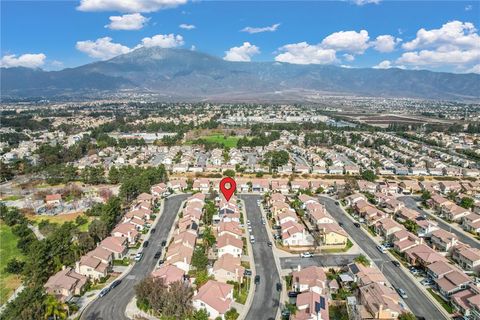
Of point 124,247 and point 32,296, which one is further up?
point 32,296

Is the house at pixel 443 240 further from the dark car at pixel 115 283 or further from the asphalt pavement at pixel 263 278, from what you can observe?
the dark car at pixel 115 283

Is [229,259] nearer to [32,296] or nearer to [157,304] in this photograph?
[157,304]

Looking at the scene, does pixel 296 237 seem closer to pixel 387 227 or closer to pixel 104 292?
pixel 387 227

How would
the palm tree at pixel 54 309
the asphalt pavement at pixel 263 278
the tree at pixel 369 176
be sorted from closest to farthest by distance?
the palm tree at pixel 54 309 < the asphalt pavement at pixel 263 278 < the tree at pixel 369 176

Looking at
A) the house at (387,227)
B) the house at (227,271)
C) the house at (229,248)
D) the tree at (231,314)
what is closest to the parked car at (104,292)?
the house at (227,271)

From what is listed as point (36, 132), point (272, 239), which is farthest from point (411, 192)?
point (36, 132)
